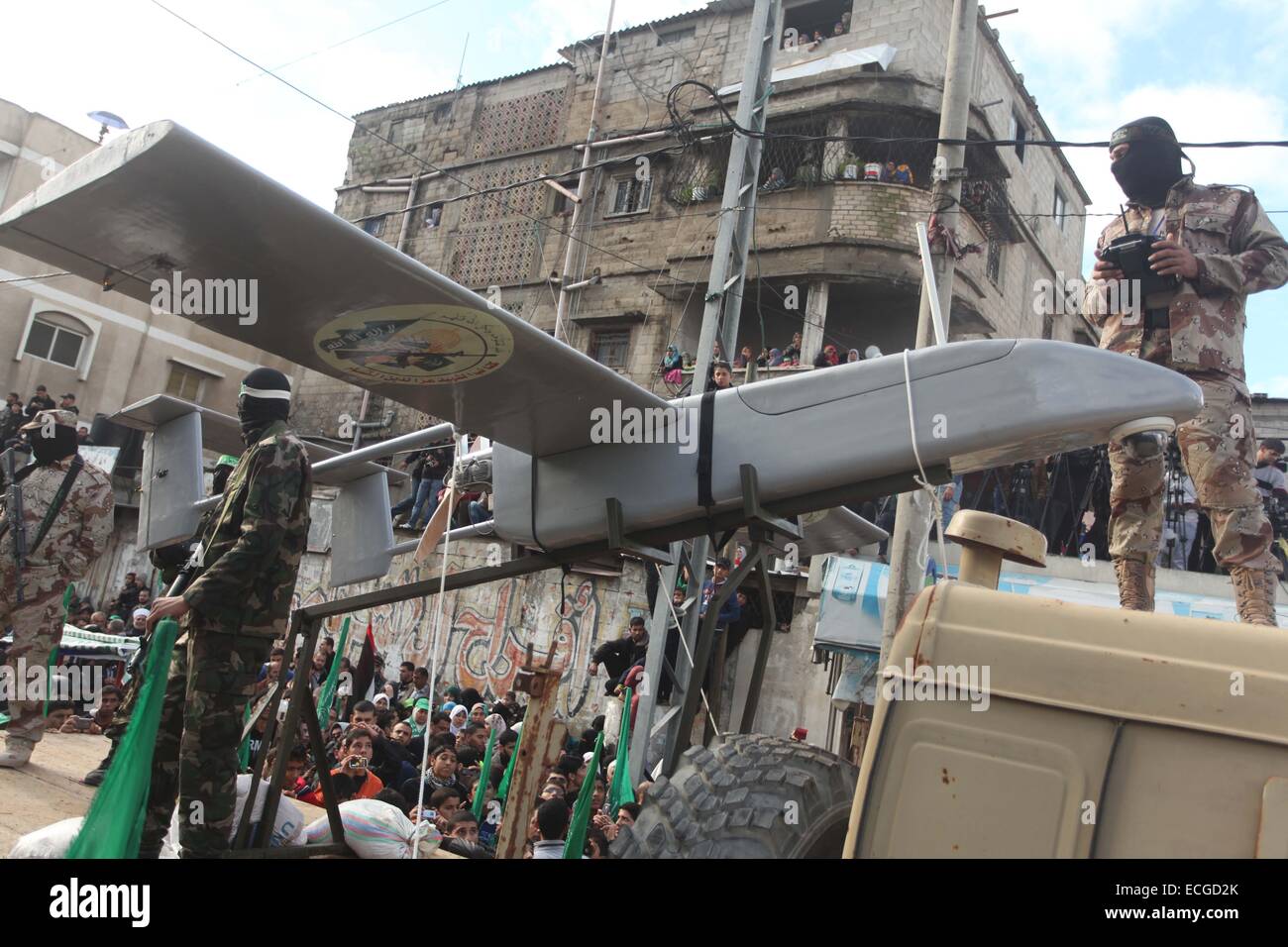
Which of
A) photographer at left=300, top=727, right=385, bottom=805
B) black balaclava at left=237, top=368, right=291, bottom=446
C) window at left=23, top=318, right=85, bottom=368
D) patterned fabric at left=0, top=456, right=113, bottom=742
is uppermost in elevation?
window at left=23, top=318, right=85, bottom=368

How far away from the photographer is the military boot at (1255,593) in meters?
3.33

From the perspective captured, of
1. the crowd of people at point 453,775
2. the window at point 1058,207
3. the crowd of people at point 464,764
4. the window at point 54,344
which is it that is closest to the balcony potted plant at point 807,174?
the window at point 1058,207

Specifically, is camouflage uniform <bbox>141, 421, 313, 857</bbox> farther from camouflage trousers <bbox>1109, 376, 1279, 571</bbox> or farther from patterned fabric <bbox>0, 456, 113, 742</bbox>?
camouflage trousers <bbox>1109, 376, 1279, 571</bbox>

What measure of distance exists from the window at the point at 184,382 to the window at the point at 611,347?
1379 centimetres

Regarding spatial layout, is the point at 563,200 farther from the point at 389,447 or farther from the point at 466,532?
the point at 389,447

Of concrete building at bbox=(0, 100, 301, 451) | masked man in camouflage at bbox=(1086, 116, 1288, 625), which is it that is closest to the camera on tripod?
masked man in camouflage at bbox=(1086, 116, 1288, 625)

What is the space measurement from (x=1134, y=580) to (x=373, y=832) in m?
3.34

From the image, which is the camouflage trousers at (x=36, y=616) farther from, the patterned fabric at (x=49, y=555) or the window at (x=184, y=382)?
the window at (x=184, y=382)

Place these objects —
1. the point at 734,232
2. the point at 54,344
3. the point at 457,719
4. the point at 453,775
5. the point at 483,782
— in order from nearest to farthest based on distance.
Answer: the point at 483,782 < the point at 453,775 < the point at 734,232 < the point at 457,719 < the point at 54,344

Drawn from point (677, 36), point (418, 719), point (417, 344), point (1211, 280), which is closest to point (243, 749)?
point (417, 344)

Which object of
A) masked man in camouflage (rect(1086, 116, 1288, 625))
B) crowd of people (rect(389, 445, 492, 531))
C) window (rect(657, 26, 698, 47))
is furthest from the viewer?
window (rect(657, 26, 698, 47))

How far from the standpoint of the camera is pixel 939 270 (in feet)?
30.3

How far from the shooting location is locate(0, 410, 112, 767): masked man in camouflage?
5828mm

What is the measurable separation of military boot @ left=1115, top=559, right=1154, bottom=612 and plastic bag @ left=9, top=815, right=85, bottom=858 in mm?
3947
